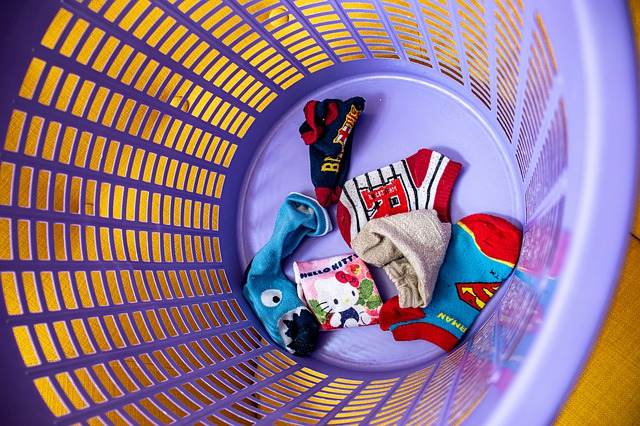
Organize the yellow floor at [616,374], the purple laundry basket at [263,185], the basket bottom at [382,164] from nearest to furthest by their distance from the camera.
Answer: the purple laundry basket at [263,185] → the yellow floor at [616,374] → the basket bottom at [382,164]

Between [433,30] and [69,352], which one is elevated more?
[433,30]

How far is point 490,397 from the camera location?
1.17ft

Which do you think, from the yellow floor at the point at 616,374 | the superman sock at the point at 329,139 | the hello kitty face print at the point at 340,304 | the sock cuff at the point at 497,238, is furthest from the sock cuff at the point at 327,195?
the yellow floor at the point at 616,374

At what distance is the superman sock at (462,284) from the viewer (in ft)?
2.30

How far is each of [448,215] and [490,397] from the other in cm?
44

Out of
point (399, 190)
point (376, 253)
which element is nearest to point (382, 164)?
point (399, 190)

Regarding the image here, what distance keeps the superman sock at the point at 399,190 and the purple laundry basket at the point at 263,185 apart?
3cm

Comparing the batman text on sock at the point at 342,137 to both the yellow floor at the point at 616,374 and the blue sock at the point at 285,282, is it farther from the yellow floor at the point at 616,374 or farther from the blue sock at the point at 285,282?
the yellow floor at the point at 616,374

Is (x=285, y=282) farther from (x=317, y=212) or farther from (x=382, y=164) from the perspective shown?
(x=382, y=164)

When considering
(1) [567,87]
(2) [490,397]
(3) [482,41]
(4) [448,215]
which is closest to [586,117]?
(1) [567,87]

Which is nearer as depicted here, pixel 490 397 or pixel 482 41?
pixel 490 397

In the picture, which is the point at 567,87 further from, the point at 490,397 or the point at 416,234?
the point at 416,234

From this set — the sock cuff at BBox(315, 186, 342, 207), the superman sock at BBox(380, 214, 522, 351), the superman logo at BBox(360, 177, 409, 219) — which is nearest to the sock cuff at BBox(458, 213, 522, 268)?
the superman sock at BBox(380, 214, 522, 351)

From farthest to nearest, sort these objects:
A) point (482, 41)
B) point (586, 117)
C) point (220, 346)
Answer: point (220, 346), point (482, 41), point (586, 117)
